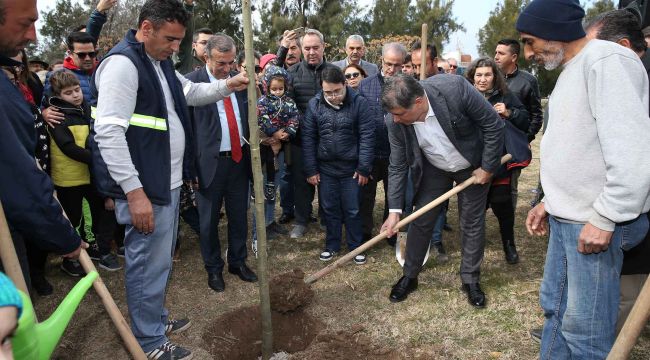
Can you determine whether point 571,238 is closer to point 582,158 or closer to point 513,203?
point 582,158

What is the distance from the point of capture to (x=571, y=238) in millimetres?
2057

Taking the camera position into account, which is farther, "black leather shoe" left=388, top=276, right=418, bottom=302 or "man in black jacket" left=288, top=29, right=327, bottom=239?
"man in black jacket" left=288, top=29, right=327, bottom=239

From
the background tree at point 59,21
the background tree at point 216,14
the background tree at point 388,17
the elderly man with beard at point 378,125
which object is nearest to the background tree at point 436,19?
the background tree at point 388,17

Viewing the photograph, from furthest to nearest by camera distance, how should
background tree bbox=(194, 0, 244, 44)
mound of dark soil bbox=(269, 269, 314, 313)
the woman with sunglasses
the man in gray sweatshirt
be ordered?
background tree bbox=(194, 0, 244, 44)
the woman with sunglasses
mound of dark soil bbox=(269, 269, 314, 313)
the man in gray sweatshirt

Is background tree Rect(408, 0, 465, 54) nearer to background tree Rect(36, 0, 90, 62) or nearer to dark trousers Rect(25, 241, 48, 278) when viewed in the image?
background tree Rect(36, 0, 90, 62)

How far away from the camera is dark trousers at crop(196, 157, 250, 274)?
12.6 feet

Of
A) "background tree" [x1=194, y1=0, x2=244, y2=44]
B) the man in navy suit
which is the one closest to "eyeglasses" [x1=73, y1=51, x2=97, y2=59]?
the man in navy suit

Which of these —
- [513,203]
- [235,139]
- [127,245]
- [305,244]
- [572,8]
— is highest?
[572,8]

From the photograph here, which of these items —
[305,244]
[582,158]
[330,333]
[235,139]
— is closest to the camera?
[582,158]

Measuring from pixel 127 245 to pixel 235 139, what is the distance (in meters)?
1.38

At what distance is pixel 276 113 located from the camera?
479 cm

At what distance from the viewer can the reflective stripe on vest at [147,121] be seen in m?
2.50

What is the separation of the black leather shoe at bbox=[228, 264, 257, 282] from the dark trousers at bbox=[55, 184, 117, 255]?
1251 mm

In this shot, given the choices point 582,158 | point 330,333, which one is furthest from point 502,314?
point 582,158
